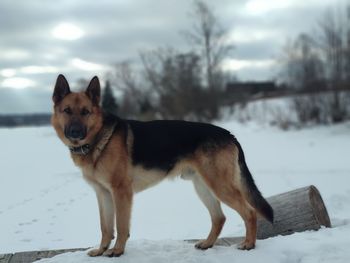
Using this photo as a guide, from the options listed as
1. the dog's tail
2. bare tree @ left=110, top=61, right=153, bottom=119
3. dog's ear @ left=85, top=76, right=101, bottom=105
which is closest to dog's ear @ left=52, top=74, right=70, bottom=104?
dog's ear @ left=85, top=76, right=101, bottom=105

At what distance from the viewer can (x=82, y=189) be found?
11422 mm

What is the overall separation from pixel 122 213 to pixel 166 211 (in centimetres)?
438

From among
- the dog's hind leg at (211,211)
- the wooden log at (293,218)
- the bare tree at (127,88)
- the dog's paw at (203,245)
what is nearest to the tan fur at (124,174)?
the dog's hind leg at (211,211)

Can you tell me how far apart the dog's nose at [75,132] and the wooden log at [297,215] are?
278 centimetres

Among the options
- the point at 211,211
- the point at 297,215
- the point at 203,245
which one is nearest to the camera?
the point at 203,245

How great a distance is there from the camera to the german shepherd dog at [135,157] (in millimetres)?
4781

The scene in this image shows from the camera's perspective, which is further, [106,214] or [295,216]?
[295,216]

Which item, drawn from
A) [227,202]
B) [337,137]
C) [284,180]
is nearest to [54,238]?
[227,202]

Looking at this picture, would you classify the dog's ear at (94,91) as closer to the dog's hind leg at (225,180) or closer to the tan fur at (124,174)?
the tan fur at (124,174)

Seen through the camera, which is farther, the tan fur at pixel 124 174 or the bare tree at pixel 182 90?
the bare tree at pixel 182 90

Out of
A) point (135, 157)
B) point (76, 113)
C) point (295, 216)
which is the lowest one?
point (295, 216)

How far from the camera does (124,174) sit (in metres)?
4.79

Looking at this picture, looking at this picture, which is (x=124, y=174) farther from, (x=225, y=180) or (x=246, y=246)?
(x=246, y=246)

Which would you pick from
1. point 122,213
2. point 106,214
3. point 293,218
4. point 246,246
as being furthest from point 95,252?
point 293,218
